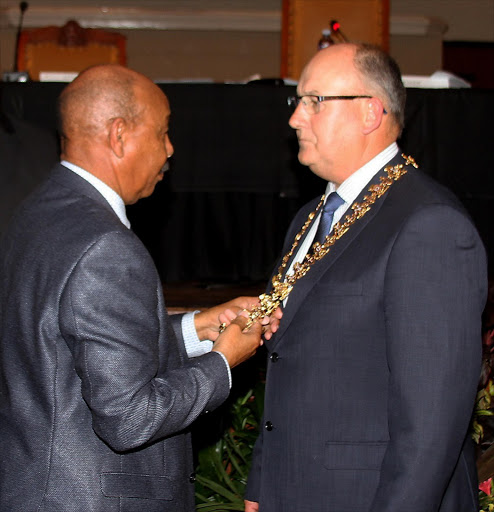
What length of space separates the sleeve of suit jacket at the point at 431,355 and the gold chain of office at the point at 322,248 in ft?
0.76

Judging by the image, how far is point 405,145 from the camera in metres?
3.54

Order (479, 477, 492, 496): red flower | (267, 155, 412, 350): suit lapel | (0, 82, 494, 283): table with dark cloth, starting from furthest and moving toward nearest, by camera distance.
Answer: (0, 82, 494, 283): table with dark cloth
(479, 477, 492, 496): red flower
(267, 155, 412, 350): suit lapel

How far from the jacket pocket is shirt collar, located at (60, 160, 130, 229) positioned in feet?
→ 2.25

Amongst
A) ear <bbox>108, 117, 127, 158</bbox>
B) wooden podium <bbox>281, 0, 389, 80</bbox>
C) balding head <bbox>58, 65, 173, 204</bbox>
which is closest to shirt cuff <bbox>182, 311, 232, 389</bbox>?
balding head <bbox>58, 65, 173, 204</bbox>

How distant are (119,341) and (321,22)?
172 inches

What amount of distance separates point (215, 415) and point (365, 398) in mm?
1472

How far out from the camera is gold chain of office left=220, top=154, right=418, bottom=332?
1.76m

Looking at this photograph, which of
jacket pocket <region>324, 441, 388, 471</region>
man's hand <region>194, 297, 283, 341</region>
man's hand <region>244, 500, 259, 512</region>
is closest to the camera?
jacket pocket <region>324, 441, 388, 471</region>

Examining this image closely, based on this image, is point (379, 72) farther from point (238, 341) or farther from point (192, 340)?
point (192, 340)

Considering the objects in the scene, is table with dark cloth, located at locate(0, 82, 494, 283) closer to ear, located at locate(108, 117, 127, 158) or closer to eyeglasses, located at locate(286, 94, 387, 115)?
eyeglasses, located at locate(286, 94, 387, 115)

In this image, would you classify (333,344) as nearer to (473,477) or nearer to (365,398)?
(365,398)

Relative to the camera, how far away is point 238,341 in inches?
69.8

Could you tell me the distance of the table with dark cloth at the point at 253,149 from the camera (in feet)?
11.6

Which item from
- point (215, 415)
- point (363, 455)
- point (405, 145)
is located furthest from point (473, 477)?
point (405, 145)
